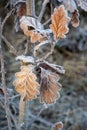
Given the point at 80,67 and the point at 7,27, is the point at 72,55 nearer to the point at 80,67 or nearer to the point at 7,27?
the point at 80,67

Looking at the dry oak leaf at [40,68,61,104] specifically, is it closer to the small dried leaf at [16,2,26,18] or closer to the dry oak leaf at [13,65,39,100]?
the dry oak leaf at [13,65,39,100]

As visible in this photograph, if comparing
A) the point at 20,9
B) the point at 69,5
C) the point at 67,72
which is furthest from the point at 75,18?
the point at 67,72

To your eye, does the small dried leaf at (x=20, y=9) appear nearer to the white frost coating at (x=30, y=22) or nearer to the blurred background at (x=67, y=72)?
the white frost coating at (x=30, y=22)

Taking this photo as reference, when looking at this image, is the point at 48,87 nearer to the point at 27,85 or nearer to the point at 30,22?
the point at 27,85

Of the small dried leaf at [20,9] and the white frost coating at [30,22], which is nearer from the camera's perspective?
the white frost coating at [30,22]

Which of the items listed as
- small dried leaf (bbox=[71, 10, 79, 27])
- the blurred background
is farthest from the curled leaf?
the blurred background

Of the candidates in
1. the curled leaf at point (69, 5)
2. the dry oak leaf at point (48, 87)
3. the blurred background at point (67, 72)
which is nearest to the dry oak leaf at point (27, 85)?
the dry oak leaf at point (48, 87)

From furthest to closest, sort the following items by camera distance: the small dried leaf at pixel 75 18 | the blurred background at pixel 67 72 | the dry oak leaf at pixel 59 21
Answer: the blurred background at pixel 67 72
the small dried leaf at pixel 75 18
the dry oak leaf at pixel 59 21
